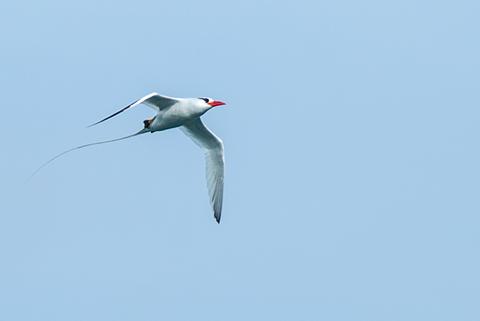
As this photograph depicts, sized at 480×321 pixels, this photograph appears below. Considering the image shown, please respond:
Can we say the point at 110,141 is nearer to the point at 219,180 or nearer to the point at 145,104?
the point at 145,104

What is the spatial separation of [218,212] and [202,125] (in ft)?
8.38

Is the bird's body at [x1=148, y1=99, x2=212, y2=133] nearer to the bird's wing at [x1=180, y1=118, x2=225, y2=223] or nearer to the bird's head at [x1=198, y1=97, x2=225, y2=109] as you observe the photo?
the bird's head at [x1=198, y1=97, x2=225, y2=109]

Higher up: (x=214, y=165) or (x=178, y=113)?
(x=178, y=113)

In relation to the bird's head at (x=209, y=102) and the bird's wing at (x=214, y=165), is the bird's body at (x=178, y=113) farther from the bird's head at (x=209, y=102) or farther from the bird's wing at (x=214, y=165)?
the bird's wing at (x=214, y=165)

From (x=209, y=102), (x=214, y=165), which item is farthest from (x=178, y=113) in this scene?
(x=214, y=165)

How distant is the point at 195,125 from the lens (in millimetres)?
28016

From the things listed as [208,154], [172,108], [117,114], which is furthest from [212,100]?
[117,114]

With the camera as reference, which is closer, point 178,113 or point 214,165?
point 178,113

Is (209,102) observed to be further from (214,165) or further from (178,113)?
(214,165)

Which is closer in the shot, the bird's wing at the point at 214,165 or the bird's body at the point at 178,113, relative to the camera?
the bird's body at the point at 178,113

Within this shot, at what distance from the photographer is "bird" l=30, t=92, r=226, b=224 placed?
25.7 meters

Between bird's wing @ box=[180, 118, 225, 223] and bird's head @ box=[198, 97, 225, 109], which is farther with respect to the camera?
bird's wing @ box=[180, 118, 225, 223]

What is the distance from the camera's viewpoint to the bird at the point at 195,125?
84.4ft

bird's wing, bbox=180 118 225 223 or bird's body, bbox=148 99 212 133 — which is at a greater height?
bird's body, bbox=148 99 212 133
